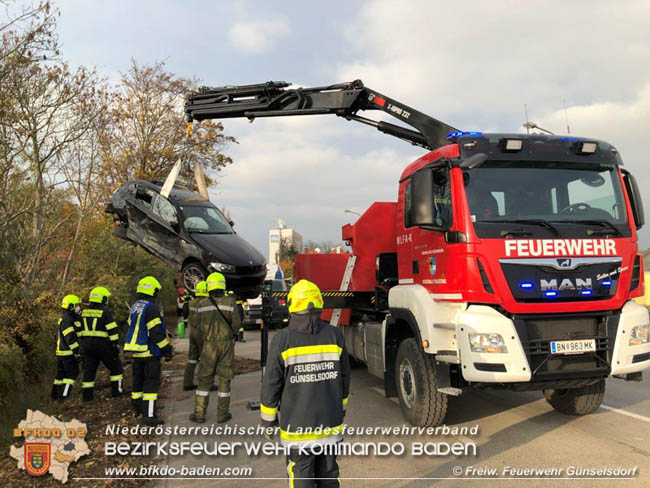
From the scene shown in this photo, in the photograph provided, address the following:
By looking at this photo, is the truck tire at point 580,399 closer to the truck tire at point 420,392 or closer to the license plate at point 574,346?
the license plate at point 574,346

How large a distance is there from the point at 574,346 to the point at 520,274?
84 centimetres

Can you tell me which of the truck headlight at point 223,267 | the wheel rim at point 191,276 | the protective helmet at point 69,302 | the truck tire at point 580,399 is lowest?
the truck tire at point 580,399

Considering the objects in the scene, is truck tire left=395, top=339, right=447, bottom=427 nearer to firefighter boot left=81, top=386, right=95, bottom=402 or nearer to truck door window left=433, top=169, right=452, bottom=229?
truck door window left=433, top=169, right=452, bottom=229

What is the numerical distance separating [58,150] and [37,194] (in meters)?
1.04

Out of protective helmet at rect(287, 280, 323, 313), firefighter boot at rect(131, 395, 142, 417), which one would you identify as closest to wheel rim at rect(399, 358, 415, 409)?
protective helmet at rect(287, 280, 323, 313)

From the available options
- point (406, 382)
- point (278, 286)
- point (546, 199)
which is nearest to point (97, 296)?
point (406, 382)

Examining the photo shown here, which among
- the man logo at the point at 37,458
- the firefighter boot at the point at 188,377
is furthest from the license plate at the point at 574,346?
the firefighter boot at the point at 188,377

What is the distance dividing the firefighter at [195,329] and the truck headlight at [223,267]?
234cm

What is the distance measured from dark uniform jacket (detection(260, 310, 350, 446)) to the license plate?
2409mm

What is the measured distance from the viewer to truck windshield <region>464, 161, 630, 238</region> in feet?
14.4

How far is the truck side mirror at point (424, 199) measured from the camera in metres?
4.44

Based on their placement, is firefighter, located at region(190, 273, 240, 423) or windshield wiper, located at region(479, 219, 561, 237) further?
firefighter, located at region(190, 273, 240, 423)

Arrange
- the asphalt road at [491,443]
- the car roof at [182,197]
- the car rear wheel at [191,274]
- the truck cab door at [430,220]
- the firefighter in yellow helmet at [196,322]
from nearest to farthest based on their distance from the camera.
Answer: the asphalt road at [491,443], the truck cab door at [430,220], the firefighter in yellow helmet at [196,322], the car rear wheel at [191,274], the car roof at [182,197]

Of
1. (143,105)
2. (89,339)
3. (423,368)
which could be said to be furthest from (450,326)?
(143,105)
